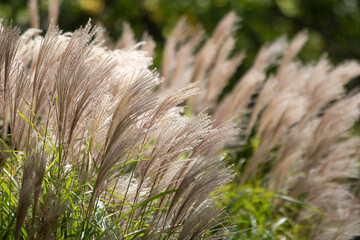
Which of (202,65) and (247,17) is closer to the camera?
(202,65)

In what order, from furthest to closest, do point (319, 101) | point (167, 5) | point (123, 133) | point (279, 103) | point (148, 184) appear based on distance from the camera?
point (167, 5) → point (319, 101) → point (279, 103) → point (148, 184) → point (123, 133)

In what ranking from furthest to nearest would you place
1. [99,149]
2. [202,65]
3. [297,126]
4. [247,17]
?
1. [247,17]
2. [202,65]
3. [297,126]
4. [99,149]

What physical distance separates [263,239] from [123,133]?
145cm

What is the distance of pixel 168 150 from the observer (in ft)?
5.54

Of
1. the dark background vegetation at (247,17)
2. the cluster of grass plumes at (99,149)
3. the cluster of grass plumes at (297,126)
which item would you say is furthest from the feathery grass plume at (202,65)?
the dark background vegetation at (247,17)

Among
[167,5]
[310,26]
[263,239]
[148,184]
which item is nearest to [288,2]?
[310,26]

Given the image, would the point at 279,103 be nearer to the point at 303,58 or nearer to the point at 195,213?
the point at 195,213

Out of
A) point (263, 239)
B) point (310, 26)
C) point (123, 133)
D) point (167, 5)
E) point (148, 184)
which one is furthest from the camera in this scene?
point (310, 26)

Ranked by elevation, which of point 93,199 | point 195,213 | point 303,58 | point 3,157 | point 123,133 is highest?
point 303,58

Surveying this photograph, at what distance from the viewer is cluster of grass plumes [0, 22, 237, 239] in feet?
5.06

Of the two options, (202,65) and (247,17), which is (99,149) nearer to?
(202,65)

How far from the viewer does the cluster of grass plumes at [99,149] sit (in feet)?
5.06

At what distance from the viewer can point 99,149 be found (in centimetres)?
163

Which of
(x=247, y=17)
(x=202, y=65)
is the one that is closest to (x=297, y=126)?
(x=202, y=65)
